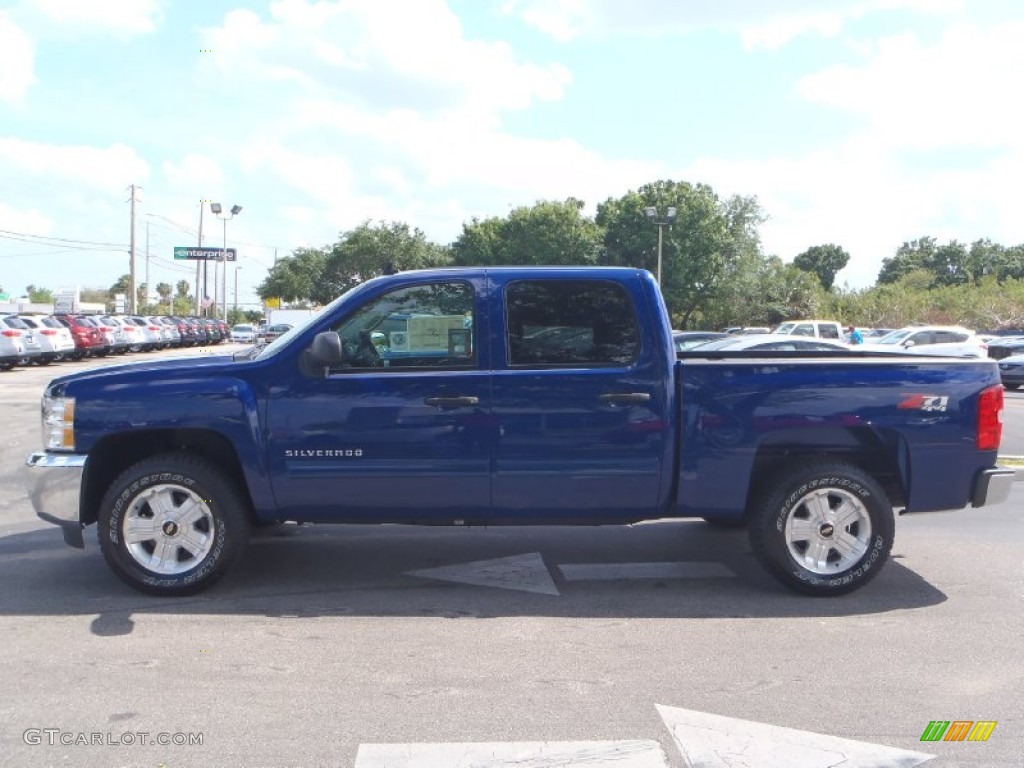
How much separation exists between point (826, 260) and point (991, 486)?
407 ft

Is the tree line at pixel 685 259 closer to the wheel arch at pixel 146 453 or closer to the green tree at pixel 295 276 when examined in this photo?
the green tree at pixel 295 276

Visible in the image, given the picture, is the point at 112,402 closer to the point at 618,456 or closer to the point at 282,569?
the point at 282,569

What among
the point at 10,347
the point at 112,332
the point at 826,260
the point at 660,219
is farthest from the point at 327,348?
the point at 826,260

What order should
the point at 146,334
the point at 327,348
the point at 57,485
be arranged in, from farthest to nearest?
the point at 146,334 → the point at 57,485 → the point at 327,348

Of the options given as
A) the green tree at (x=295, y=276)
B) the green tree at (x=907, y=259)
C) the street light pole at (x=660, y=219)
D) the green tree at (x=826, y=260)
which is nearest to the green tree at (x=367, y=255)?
the green tree at (x=295, y=276)

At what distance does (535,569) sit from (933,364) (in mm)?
2834

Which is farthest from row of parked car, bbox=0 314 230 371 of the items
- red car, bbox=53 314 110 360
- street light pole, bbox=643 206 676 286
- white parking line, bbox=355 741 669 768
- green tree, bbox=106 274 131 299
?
green tree, bbox=106 274 131 299

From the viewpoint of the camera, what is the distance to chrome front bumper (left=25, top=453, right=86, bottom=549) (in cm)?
566

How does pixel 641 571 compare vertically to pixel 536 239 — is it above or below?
below

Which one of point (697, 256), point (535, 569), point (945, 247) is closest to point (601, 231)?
point (697, 256)

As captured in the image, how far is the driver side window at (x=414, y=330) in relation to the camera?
582 centimetres

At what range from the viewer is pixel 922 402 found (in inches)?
230

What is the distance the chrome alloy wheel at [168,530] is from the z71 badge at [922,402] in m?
4.17

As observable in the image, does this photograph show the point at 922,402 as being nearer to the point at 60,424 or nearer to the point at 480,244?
the point at 60,424
